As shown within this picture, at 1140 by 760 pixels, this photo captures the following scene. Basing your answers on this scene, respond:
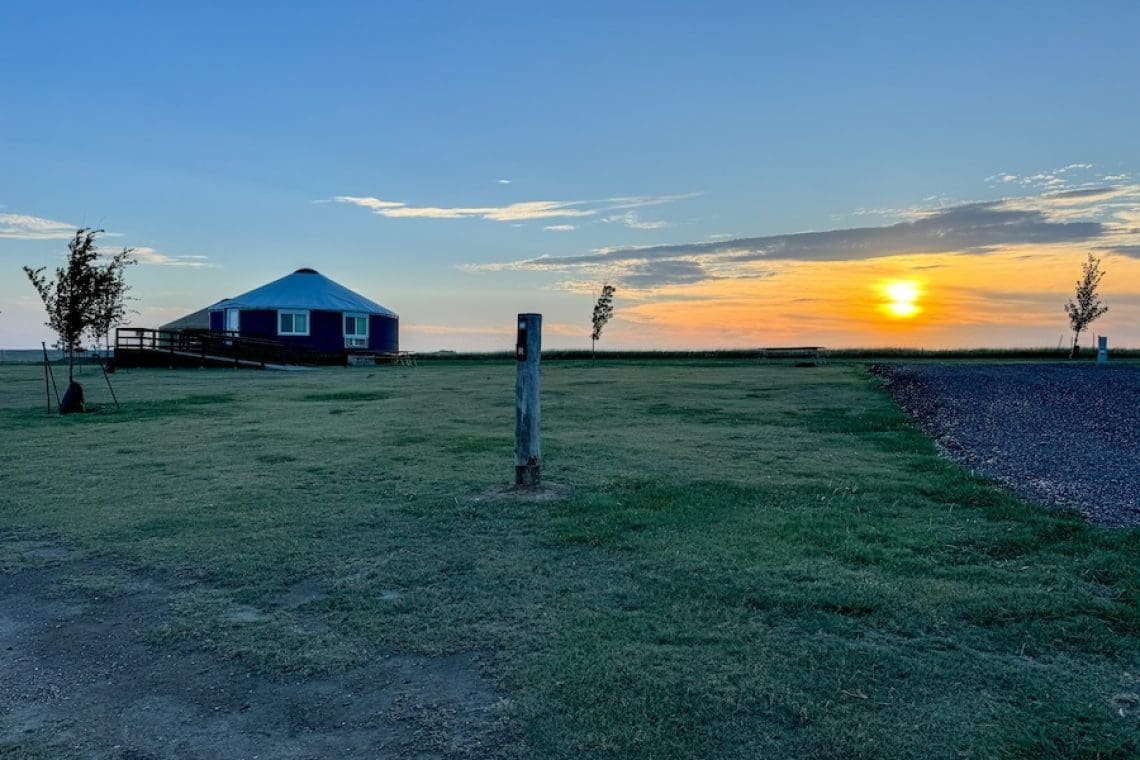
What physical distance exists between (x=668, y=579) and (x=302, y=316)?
47.2 metres

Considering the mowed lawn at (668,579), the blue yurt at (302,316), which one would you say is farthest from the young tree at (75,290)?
Result: the blue yurt at (302,316)

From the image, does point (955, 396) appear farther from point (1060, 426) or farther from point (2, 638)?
point (2, 638)

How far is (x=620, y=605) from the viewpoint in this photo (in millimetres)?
4832

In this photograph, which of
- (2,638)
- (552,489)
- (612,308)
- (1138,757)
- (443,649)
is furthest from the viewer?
(612,308)

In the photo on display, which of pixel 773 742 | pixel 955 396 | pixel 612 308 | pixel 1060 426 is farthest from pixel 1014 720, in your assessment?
pixel 612 308

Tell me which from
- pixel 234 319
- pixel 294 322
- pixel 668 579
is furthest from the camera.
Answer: pixel 234 319

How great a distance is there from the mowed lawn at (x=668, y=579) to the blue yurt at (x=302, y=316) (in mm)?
38092

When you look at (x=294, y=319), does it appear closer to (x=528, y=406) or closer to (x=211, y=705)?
(x=528, y=406)

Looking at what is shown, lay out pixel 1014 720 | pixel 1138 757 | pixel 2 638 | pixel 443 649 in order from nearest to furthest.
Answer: pixel 1138 757 → pixel 1014 720 → pixel 443 649 → pixel 2 638

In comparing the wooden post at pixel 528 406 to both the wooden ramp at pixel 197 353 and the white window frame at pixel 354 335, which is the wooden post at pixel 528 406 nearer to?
the wooden ramp at pixel 197 353

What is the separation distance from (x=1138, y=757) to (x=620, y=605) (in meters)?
2.62

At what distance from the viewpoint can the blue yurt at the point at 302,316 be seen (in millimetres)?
48531

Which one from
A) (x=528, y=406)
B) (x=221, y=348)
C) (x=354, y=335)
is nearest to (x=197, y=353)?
(x=221, y=348)

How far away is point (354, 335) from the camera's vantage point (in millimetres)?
50562
